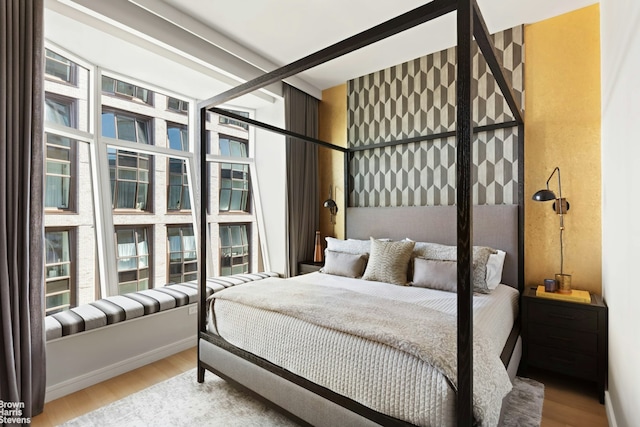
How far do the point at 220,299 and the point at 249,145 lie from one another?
2616 mm

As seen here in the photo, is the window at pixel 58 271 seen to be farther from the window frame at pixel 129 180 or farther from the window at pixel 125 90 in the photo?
the window at pixel 125 90

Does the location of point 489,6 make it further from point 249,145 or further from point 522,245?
point 249,145

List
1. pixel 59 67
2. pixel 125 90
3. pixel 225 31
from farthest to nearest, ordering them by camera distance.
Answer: pixel 125 90 < pixel 225 31 < pixel 59 67

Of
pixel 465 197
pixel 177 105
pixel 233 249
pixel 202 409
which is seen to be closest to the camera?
pixel 465 197

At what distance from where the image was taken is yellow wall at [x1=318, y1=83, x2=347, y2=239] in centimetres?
439

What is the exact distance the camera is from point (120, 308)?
105 inches

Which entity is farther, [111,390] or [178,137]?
[178,137]

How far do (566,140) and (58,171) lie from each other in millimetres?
4415

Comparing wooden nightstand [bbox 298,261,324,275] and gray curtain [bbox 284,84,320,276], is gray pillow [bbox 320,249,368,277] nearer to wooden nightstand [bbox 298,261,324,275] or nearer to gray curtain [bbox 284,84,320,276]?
wooden nightstand [bbox 298,261,324,275]

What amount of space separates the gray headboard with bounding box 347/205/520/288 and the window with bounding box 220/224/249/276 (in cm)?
144

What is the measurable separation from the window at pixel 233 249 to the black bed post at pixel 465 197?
342 centimetres

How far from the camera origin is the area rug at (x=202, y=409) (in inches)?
80.0

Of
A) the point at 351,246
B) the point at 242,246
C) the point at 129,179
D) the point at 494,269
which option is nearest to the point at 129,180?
the point at 129,179

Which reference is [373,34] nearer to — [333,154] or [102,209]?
[102,209]
